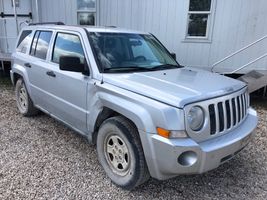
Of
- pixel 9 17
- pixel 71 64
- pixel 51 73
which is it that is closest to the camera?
pixel 71 64

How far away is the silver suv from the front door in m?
6.14

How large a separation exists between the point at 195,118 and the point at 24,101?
409 centimetres

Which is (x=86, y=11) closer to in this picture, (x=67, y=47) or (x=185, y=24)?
(x=185, y=24)

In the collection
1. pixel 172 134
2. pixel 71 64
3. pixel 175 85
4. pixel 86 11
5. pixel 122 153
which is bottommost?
pixel 122 153

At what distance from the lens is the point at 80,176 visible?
3465 millimetres

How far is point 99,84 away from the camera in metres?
3.32

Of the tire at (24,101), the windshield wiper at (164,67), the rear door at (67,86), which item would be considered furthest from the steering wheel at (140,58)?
the tire at (24,101)

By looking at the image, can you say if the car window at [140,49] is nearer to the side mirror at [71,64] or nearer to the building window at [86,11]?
the side mirror at [71,64]

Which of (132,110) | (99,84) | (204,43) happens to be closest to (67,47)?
(99,84)

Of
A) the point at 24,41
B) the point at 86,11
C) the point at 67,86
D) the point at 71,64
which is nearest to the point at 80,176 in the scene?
the point at 67,86

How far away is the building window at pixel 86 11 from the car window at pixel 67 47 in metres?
5.41

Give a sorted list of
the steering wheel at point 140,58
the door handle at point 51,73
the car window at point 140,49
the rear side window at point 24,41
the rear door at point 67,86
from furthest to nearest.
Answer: the rear side window at point 24,41, the door handle at point 51,73, the car window at point 140,49, the steering wheel at point 140,58, the rear door at point 67,86

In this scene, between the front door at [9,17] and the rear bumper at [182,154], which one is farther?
the front door at [9,17]

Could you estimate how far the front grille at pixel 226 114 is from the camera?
2.78 metres
